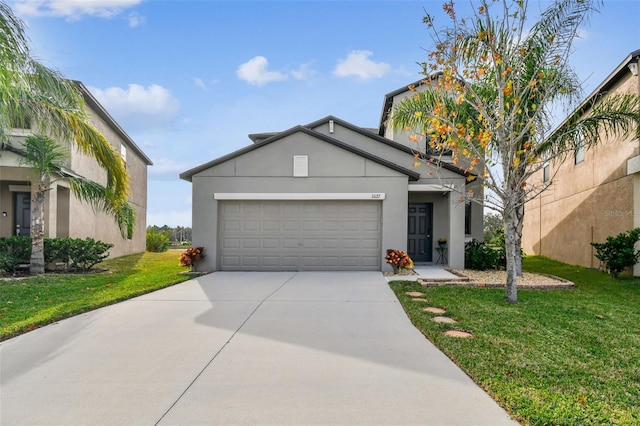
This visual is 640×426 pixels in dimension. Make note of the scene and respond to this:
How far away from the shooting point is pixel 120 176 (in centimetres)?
1193

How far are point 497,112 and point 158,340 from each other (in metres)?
7.64

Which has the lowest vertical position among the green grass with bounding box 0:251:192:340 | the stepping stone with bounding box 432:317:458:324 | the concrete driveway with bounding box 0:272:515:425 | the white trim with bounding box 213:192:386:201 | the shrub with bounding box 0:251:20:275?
the green grass with bounding box 0:251:192:340

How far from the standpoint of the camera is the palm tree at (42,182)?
10969mm

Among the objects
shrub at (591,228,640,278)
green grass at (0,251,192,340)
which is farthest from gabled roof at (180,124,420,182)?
shrub at (591,228,640,278)

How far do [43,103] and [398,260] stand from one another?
35.6 feet

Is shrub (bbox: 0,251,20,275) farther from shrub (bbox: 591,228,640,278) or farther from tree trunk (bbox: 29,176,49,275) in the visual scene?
shrub (bbox: 591,228,640,278)

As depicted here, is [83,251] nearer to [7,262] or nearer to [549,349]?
[7,262]

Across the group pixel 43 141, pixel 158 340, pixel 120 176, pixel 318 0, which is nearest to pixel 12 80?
pixel 43 141

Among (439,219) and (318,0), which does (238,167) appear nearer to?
(318,0)

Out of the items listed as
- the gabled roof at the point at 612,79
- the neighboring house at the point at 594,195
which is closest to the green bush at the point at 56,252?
the neighboring house at the point at 594,195

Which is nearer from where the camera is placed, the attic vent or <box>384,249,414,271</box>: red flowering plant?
<box>384,249,414,271</box>: red flowering plant

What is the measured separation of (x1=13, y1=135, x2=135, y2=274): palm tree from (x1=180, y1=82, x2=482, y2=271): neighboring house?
3508mm

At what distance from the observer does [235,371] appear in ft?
13.0

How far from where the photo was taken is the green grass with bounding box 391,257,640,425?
10.5ft
